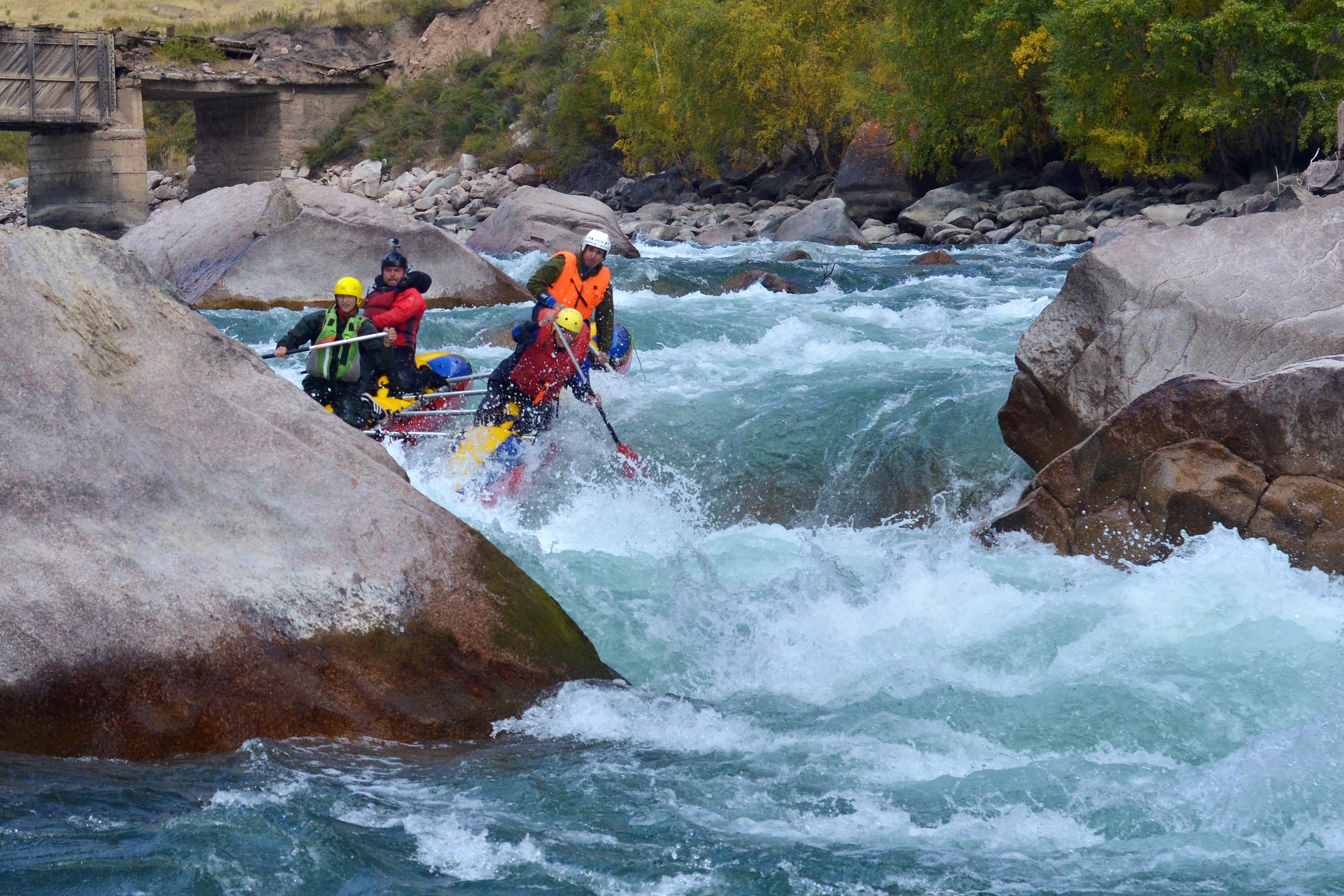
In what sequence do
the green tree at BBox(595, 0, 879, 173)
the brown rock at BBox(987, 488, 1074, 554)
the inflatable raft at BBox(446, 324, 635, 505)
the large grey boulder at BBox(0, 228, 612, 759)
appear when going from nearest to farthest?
1. the large grey boulder at BBox(0, 228, 612, 759)
2. the brown rock at BBox(987, 488, 1074, 554)
3. the inflatable raft at BBox(446, 324, 635, 505)
4. the green tree at BBox(595, 0, 879, 173)

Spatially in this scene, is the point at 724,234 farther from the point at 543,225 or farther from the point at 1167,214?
the point at 1167,214

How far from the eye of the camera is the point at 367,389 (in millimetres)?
8070

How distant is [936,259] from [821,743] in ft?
44.2

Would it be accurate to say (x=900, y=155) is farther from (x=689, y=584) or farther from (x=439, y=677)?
(x=439, y=677)

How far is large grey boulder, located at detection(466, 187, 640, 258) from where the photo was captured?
16.5 metres

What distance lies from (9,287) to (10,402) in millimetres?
473

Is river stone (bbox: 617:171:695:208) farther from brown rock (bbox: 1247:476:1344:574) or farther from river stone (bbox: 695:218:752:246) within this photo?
brown rock (bbox: 1247:476:1344:574)

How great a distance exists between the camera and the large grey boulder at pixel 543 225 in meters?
16.5

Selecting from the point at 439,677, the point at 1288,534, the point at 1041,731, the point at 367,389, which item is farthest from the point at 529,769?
the point at 367,389

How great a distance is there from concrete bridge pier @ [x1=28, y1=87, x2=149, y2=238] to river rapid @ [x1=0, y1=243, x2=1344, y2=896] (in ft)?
75.2

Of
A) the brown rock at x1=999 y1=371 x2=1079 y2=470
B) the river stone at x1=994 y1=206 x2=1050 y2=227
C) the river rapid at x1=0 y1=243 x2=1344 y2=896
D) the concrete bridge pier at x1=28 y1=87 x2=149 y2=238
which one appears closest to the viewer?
the river rapid at x1=0 y1=243 x2=1344 y2=896

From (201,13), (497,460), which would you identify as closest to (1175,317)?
(497,460)

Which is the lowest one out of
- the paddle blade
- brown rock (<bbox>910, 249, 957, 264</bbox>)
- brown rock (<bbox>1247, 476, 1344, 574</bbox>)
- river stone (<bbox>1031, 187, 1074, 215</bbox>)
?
the paddle blade

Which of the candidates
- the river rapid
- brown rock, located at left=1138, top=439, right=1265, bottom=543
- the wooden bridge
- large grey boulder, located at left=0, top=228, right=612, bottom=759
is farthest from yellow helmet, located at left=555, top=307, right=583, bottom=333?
the wooden bridge
